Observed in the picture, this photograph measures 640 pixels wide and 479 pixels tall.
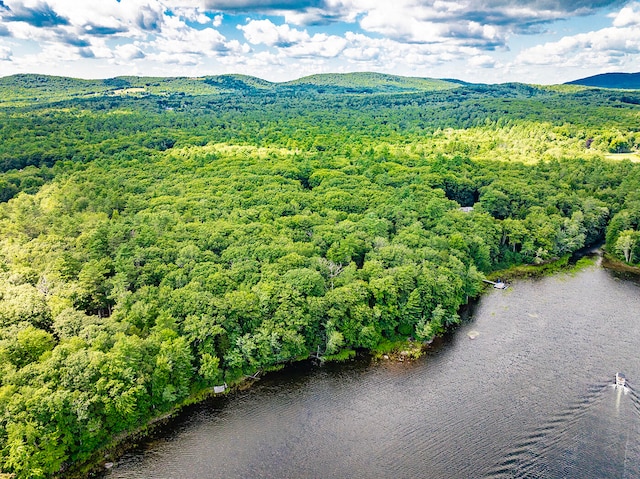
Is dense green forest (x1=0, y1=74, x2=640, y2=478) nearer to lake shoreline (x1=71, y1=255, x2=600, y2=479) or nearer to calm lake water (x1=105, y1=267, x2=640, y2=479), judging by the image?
lake shoreline (x1=71, y1=255, x2=600, y2=479)

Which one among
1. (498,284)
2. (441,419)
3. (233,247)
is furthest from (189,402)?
(498,284)

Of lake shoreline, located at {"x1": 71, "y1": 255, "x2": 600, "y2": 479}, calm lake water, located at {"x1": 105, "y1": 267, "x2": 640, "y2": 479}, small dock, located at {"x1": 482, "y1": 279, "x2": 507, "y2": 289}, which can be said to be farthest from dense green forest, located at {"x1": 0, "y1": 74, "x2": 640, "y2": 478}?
calm lake water, located at {"x1": 105, "y1": 267, "x2": 640, "y2": 479}

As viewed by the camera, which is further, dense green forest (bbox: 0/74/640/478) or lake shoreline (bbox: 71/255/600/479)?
dense green forest (bbox: 0/74/640/478)

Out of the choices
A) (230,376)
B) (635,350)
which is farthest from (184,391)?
(635,350)

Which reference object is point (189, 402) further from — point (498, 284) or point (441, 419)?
point (498, 284)

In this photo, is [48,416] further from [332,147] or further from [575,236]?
[332,147]

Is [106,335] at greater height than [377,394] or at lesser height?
greater
